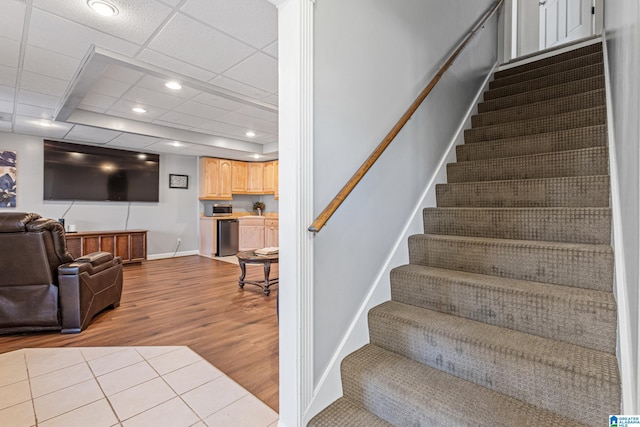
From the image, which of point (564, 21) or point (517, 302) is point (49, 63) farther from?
point (564, 21)

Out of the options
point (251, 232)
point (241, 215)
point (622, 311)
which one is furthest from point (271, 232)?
point (622, 311)

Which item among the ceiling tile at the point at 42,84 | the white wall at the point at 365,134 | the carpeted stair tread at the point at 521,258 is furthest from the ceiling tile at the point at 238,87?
the carpeted stair tread at the point at 521,258

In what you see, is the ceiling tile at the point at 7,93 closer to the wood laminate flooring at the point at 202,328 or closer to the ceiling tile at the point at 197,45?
the ceiling tile at the point at 197,45

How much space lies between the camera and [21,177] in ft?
16.5

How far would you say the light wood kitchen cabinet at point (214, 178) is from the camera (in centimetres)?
696

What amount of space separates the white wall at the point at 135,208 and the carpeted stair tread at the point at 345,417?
6.19 m

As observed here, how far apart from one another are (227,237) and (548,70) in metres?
6.09

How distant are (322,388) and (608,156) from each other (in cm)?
203

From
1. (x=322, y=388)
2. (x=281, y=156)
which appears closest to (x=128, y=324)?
(x=322, y=388)

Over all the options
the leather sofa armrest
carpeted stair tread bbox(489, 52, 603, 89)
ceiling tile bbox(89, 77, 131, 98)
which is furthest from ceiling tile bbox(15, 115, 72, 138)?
carpeted stair tread bbox(489, 52, 603, 89)

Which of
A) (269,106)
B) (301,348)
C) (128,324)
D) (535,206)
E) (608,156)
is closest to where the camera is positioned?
(301,348)

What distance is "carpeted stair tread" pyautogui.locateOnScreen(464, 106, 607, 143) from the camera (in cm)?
209

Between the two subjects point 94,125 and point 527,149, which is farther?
point 94,125

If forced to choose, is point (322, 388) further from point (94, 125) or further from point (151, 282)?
point (94, 125)
